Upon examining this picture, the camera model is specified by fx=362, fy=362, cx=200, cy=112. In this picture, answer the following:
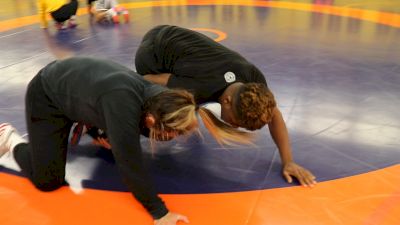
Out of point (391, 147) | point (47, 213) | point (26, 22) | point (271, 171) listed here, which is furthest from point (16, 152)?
point (26, 22)

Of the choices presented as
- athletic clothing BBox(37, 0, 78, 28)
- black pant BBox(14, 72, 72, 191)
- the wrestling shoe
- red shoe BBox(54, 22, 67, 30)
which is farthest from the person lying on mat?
red shoe BBox(54, 22, 67, 30)

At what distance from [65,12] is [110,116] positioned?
6.28m

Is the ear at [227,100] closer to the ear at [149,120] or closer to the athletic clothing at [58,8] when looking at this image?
the ear at [149,120]

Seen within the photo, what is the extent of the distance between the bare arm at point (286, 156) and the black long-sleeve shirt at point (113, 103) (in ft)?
3.06

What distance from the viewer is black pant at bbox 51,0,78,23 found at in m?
7.33

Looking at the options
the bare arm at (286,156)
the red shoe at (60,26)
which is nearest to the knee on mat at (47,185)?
the bare arm at (286,156)

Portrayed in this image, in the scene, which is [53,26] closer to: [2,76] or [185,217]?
[2,76]

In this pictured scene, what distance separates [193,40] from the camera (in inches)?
117

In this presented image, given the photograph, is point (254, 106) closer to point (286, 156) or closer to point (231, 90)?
point (231, 90)

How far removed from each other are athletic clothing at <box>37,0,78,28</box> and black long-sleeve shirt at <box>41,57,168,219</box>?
565cm

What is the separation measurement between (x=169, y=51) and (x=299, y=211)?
1583 millimetres

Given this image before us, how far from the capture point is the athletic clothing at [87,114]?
1938 mm

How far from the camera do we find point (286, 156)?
8.65 feet

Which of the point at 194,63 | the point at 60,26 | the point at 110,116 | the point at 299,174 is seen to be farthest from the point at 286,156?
the point at 60,26
